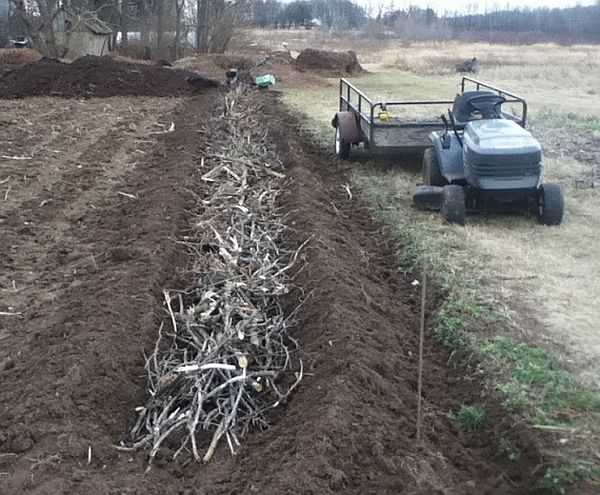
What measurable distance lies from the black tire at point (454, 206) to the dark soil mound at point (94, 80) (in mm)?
16280

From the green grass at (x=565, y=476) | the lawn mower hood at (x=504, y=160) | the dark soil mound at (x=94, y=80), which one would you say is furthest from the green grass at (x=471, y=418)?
the dark soil mound at (x=94, y=80)

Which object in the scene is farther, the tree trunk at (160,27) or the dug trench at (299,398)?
the tree trunk at (160,27)

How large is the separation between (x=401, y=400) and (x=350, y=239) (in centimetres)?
360

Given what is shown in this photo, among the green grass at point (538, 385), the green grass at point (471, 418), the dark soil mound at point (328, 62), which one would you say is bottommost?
the green grass at point (471, 418)

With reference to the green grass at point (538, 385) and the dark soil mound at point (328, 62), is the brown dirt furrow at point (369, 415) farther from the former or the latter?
the dark soil mound at point (328, 62)

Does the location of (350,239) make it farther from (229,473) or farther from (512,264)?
(229,473)

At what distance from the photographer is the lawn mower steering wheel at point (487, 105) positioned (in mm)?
9531

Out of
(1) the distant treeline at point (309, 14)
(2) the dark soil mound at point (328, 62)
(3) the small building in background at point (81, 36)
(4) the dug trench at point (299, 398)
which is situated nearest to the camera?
(4) the dug trench at point (299, 398)

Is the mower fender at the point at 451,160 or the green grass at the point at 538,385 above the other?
the mower fender at the point at 451,160

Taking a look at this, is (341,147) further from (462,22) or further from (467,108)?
(462,22)

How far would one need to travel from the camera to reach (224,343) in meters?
5.40

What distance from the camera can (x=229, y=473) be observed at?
13.6 feet

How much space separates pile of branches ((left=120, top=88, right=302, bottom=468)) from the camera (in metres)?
4.68

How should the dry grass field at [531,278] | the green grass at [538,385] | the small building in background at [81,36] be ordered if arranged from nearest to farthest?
the green grass at [538,385] → the dry grass field at [531,278] → the small building in background at [81,36]
